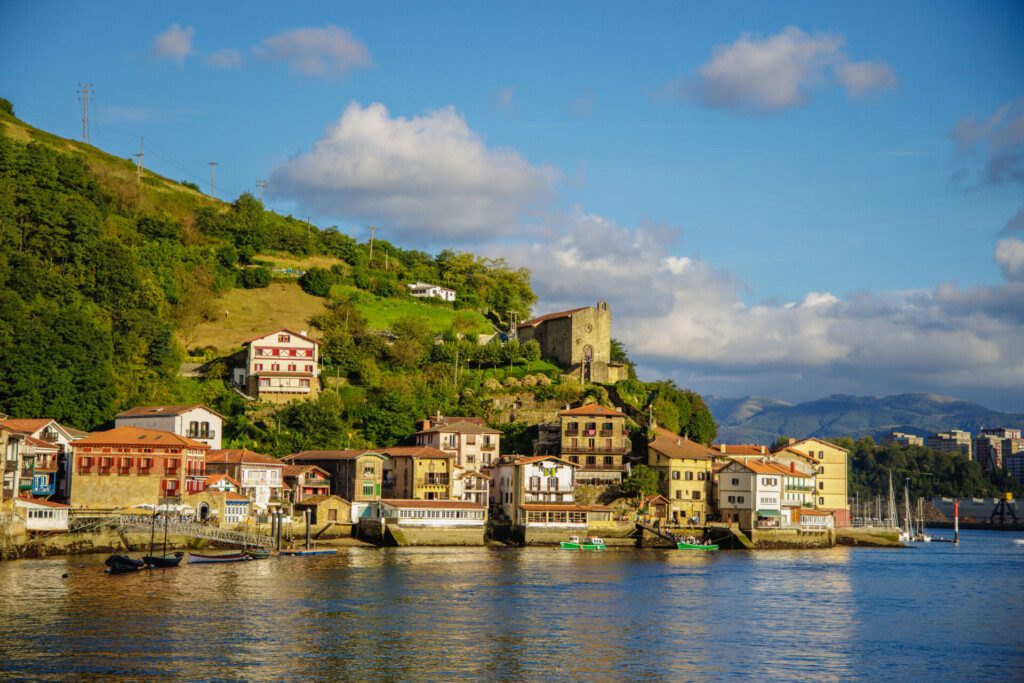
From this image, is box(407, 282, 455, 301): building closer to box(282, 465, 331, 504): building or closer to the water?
box(282, 465, 331, 504): building

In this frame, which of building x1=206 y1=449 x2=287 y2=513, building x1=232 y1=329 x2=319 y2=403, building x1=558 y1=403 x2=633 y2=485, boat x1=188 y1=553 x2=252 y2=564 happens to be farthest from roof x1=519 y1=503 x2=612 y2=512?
boat x1=188 y1=553 x2=252 y2=564

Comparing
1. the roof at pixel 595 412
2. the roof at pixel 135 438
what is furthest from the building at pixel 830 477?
the roof at pixel 135 438

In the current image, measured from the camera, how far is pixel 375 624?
47344mm

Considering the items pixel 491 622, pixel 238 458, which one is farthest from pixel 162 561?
pixel 491 622

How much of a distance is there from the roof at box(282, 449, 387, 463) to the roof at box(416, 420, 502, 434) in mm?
5939

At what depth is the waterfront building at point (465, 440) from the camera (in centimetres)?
9550

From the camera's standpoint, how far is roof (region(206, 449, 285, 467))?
83.8 m

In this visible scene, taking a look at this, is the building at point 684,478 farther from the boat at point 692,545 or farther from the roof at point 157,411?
the roof at point 157,411

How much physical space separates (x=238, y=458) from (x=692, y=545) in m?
35.7

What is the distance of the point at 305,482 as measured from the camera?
87812 mm

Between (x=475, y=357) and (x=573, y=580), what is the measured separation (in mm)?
48588

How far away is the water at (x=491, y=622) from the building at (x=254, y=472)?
11.6m

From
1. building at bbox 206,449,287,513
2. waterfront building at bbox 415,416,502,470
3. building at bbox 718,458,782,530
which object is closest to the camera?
building at bbox 206,449,287,513

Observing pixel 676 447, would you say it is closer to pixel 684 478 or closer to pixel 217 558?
pixel 684 478
